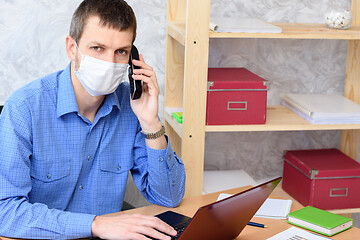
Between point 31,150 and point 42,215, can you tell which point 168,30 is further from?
point 42,215

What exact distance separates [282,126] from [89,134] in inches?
36.2

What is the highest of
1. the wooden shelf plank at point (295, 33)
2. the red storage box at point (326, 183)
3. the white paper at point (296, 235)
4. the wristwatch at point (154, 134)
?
the wooden shelf plank at point (295, 33)

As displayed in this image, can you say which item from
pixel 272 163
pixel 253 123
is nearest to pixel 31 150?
pixel 253 123

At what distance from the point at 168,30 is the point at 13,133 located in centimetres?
112

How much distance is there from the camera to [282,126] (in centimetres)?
218

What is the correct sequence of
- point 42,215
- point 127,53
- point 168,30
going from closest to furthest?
point 42,215, point 127,53, point 168,30

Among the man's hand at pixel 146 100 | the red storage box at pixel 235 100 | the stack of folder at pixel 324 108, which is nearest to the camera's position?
the man's hand at pixel 146 100

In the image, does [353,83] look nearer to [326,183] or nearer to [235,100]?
[326,183]

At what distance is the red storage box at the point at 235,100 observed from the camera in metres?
2.09

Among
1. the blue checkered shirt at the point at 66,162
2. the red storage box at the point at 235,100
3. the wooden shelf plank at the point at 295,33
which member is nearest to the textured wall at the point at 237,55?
the wooden shelf plank at the point at 295,33

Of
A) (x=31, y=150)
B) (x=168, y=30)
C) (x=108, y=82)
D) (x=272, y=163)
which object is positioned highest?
(x=168, y=30)

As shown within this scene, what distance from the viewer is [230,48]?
249 cm

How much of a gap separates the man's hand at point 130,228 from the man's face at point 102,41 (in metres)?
0.49

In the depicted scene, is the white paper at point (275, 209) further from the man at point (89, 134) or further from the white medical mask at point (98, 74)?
the white medical mask at point (98, 74)
